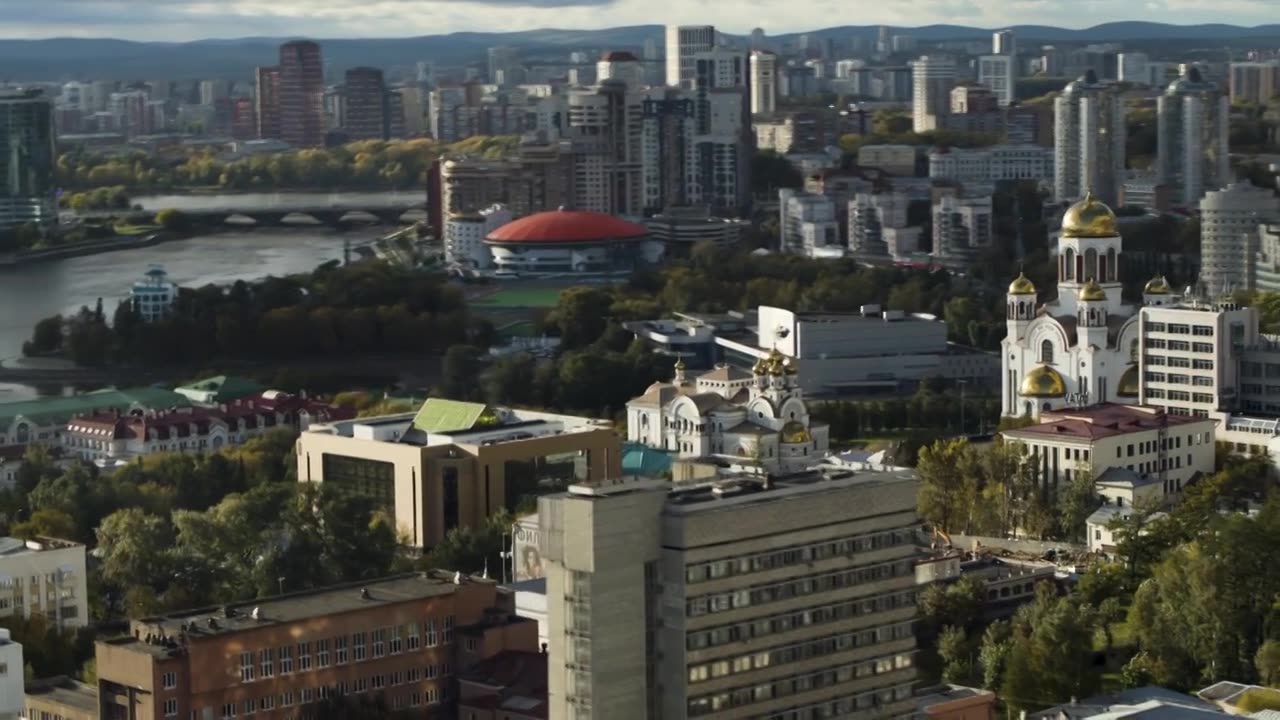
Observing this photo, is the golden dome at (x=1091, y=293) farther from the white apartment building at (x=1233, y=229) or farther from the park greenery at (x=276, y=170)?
the park greenery at (x=276, y=170)

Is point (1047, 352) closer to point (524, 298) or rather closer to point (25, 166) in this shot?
point (524, 298)

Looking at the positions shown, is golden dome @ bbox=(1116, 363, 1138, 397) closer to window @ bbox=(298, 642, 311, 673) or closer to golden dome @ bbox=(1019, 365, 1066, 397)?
golden dome @ bbox=(1019, 365, 1066, 397)

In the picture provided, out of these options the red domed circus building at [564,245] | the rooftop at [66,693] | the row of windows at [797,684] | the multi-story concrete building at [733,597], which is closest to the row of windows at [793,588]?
the multi-story concrete building at [733,597]

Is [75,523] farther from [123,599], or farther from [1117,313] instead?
[1117,313]

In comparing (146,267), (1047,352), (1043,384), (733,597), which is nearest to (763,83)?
(146,267)

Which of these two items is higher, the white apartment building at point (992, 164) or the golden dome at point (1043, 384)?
the white apartment building at point (992, 164)
